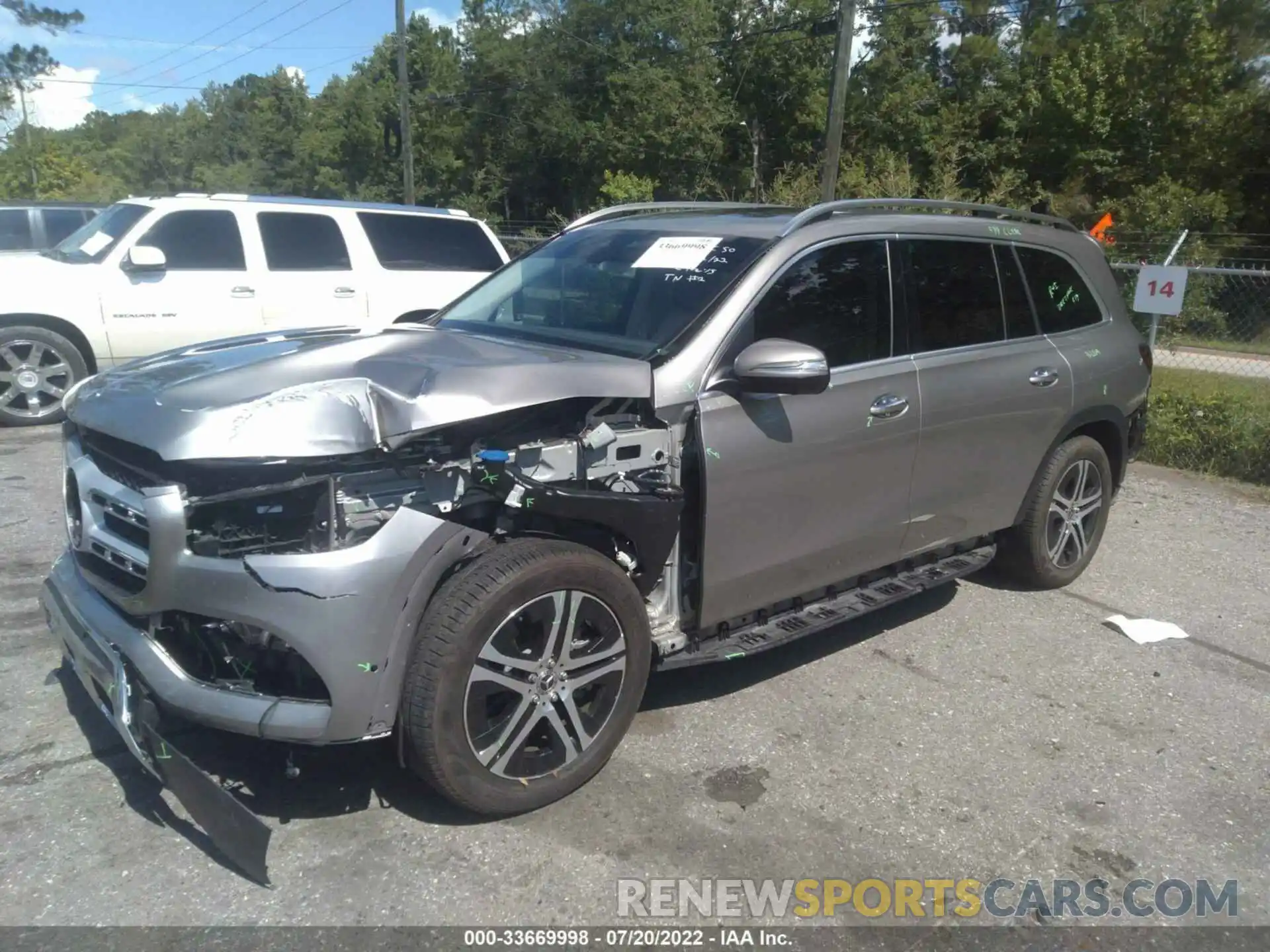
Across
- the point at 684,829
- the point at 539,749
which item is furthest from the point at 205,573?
the point at 684,829

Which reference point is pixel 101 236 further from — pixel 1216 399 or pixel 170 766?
pixel 1216 399

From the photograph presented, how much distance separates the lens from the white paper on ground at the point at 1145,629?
5008 mm

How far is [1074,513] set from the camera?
545 cm

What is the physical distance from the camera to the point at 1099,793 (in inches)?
142

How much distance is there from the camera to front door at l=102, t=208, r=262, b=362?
859 cm

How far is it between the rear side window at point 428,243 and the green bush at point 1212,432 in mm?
6073

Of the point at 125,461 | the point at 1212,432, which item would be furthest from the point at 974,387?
the point at 1212,432

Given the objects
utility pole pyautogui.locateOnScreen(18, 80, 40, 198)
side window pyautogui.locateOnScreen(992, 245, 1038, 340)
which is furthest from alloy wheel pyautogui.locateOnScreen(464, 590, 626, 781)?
utility pole pyautogui.locateOnScreen(18, 80, 40, 198)

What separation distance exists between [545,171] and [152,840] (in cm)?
4457

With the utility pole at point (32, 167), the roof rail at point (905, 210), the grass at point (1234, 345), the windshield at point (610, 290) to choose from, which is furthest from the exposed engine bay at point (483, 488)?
the utility pole at point (32, 167)

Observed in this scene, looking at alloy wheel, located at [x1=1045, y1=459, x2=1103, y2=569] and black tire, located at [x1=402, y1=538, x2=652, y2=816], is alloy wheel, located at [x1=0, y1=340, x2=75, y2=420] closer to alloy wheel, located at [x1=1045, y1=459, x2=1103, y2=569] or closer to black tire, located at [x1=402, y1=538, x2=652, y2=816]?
black tire, located at [x1=402, y1=538, x2=652, y2=816]

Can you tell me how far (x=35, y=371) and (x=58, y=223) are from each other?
4554mm

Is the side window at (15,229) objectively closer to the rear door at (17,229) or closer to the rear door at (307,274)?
the rear door at (17,229)

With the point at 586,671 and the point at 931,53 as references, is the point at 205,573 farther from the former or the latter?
the point at 931,53
